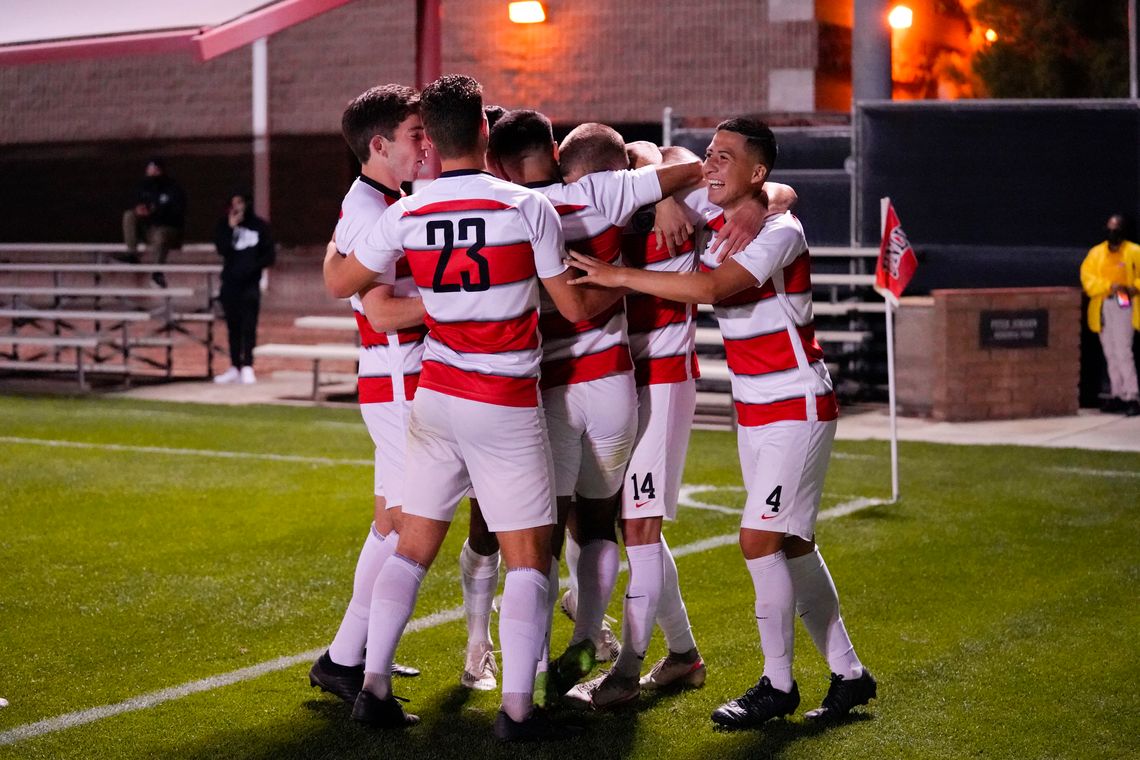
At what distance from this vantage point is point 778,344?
5.09 metres

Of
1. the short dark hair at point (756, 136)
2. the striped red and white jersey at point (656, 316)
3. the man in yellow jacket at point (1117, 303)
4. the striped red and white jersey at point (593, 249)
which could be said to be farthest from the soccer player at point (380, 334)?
the man in yellow jacket at point (1117, 303)

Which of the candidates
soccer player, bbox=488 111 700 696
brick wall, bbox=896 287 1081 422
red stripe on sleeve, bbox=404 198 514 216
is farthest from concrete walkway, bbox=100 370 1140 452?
red stripe on sleeve, bbox=404 198 514 216

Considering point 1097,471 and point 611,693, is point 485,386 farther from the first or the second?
point 1097,471

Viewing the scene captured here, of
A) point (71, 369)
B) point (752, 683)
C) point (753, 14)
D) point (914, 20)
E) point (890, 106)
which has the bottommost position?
point (752, 683)

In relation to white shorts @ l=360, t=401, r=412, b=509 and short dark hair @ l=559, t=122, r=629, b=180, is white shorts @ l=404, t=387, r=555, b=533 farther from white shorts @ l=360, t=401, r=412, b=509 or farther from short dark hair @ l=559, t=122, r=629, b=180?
short dark hair @ l=559, t=122, r=629, b=180

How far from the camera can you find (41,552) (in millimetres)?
7969

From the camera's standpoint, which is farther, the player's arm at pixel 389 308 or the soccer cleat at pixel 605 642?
the soccer cleat at pixel 605 642

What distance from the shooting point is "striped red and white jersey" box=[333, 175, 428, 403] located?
509 centimetres

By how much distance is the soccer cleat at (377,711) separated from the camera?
4949mm

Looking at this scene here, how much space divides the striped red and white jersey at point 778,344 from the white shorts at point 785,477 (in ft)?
0.16

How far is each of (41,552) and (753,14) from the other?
1167 cm

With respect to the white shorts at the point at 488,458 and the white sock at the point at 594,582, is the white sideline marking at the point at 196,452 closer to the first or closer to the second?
the white sock at the point at 594,582

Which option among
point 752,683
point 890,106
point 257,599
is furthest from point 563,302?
point 890,106

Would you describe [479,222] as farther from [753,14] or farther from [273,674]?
[753,14]
